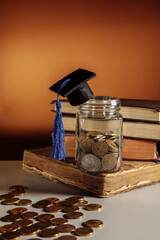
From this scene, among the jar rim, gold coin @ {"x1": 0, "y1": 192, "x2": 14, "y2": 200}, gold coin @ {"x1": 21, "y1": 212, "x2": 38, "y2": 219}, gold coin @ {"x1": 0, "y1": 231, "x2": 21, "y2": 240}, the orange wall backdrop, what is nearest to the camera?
gold coin @ {"x1": 0, "y1": 231, "x2": 21, "y2": 240}

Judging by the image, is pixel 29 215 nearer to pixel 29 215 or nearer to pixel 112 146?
pixel 29 215

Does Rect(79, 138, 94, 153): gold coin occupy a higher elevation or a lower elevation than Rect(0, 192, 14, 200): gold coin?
higher

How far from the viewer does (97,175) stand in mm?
934

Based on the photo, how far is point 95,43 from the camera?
4.77ft

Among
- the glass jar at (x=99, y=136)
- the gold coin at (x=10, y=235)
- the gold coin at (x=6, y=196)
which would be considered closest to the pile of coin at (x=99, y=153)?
the glass jar at (x=99, y=136)

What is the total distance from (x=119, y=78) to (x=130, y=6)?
29 cm

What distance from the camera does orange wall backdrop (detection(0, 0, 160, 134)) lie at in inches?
56.0

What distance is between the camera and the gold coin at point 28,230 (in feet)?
2.34

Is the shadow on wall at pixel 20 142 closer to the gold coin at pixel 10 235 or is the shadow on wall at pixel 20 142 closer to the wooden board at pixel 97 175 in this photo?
the wooden board at pixel 97 175

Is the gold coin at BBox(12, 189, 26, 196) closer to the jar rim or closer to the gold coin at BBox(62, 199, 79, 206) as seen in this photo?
the gold coin at BBox(62, 199, 79, 206)

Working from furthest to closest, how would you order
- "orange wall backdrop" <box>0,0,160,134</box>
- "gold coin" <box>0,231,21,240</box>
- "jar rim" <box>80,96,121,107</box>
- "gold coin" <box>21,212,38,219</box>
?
"orange wall backdrop" <box>0,0,160,134</box>, "jar rim" <box>80,96,121,107</box>, "gold coin" <box>21,212,38,219</box>, "gold coin" <box>0,231,21,240</box>

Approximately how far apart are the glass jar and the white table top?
9 cm

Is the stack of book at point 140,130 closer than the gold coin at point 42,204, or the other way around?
the gold coin at point 42,204

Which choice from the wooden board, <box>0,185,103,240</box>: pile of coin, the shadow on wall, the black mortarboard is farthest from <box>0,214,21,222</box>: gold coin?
the shadow on wall
